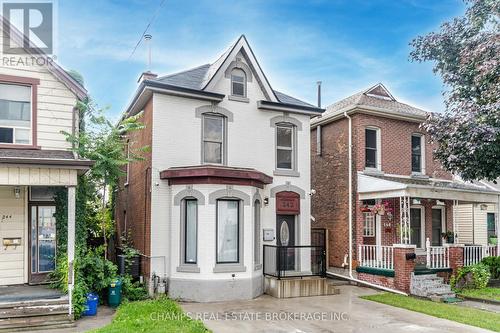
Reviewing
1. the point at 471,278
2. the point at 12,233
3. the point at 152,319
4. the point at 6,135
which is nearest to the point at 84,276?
the point at 12,233

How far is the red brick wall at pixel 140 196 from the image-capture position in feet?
46.4

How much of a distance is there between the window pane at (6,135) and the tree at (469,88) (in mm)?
12224

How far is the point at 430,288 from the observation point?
14.2 metres

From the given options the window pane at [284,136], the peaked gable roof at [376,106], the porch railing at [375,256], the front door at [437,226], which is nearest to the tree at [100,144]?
the window pane at [284,136]

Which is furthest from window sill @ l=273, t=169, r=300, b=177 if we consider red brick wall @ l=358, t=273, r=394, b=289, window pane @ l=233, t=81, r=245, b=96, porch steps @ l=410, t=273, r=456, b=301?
porch steps @ l=410, t=273, r=456, b=301

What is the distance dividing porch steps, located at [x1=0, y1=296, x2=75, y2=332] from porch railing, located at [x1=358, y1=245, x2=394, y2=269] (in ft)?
34.2

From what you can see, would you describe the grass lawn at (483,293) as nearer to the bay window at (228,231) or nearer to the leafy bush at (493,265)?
the leafy bush at (493,265)

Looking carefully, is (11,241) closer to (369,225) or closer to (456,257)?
(369,225)

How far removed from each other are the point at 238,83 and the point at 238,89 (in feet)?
0.69

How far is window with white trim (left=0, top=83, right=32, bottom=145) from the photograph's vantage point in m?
12.2

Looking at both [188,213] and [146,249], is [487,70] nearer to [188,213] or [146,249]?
[188,213]

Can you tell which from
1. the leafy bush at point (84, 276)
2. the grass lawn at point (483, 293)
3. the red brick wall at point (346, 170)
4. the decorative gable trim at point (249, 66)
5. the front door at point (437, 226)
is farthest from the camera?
the front door at point (437, 226)

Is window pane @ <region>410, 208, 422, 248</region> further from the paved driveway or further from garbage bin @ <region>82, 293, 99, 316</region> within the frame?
garbage bin @ <region>82, 293, 99, 316</region>

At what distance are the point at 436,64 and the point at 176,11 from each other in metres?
8.73
